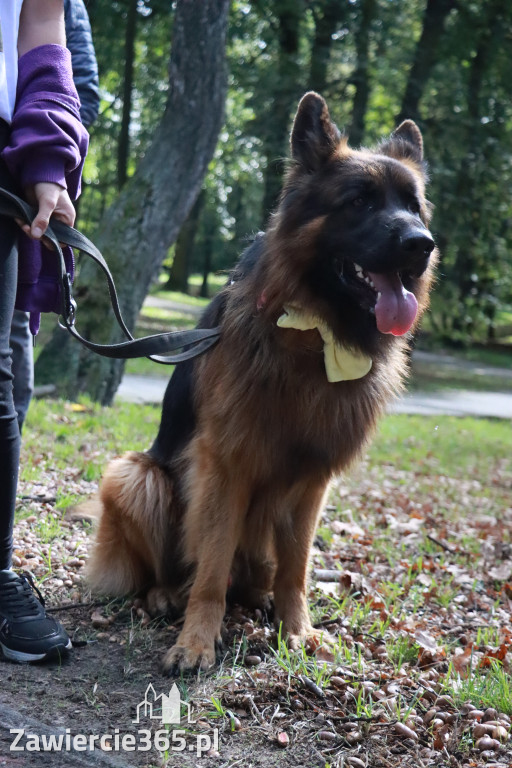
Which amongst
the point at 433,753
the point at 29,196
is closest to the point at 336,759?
the point at 433,753

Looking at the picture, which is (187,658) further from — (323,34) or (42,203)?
(323,34)

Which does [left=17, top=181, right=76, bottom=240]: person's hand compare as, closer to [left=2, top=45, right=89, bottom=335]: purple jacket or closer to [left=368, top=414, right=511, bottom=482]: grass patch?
[left=2, top=45, right=89, bottom=335]: purple jacket

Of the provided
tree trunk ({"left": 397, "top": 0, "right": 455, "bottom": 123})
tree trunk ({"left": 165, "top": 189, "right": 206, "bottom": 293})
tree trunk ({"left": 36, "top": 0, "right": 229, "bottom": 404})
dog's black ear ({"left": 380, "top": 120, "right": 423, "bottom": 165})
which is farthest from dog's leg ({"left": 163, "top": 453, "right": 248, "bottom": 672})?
tree trunk ({"left": 165, "top": 189, "right": 206, "bottom": 293})

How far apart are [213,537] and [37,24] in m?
2.09

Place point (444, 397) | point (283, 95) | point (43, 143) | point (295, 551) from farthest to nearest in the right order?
point (444, 397) < point (283, 95) < point (295, 551) < point (43, 143)

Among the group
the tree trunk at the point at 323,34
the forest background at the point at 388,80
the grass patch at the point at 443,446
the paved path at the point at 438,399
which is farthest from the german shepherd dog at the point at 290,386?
the tree trunk at the point at 323,34

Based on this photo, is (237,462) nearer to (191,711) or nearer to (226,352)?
(226,352)

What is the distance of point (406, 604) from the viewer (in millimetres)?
3947

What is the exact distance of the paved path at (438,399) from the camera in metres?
10.6

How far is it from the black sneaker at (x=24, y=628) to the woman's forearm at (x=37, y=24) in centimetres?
193

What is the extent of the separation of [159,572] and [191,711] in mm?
979

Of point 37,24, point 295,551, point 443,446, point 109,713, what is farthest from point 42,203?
point 443,446

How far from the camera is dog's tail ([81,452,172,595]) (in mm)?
3402

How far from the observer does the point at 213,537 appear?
3172 mm
